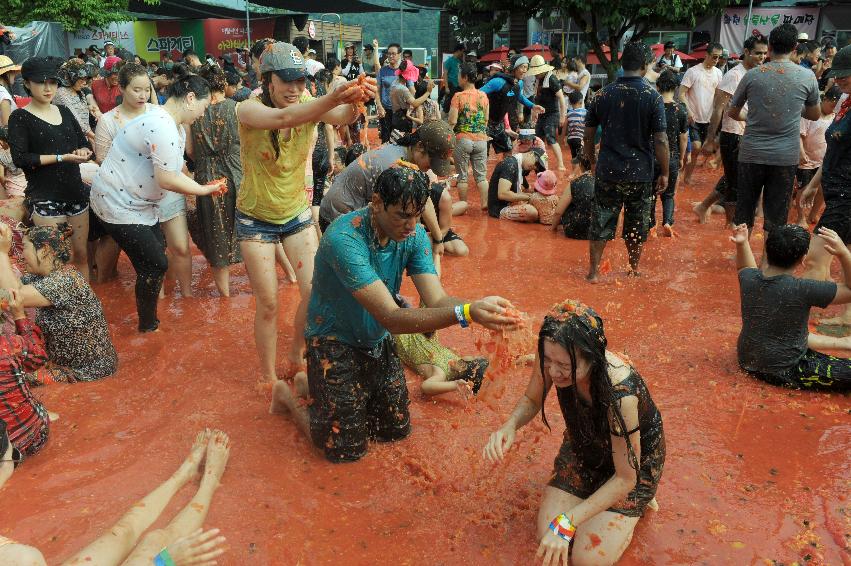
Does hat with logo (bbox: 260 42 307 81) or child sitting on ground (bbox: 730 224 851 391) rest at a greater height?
hat with logo (bbox: 260 42 307 81)

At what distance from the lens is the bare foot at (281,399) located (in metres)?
3.99

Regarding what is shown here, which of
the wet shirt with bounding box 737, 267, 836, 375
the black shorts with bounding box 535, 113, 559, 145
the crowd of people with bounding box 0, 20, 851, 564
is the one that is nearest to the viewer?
the crowd of people with bounding box 0, 20, 851, 564

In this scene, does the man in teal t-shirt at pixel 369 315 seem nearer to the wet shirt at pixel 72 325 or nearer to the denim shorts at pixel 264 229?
the denim shorts at pixel 264 229

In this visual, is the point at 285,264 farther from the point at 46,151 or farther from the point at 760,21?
the point at 760,21

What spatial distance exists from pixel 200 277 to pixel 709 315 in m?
4.74

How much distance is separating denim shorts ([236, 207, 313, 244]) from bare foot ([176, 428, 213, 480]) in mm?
1209

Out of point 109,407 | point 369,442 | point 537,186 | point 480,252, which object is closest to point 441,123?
point 369,442

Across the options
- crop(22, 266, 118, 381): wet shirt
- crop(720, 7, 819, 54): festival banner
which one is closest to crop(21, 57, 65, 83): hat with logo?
crop(22, 266, 118, 381): wet shirt

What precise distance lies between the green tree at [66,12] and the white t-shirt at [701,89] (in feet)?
61.8

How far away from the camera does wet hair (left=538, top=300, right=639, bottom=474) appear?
2.60m

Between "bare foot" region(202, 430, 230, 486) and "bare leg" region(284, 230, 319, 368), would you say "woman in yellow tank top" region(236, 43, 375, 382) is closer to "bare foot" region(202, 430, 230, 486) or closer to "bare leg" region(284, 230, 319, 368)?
"bare leg" region(284, 230, 319, 368)

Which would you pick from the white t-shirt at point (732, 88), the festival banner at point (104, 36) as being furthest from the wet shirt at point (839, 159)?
the festival banner at point (104, 36)

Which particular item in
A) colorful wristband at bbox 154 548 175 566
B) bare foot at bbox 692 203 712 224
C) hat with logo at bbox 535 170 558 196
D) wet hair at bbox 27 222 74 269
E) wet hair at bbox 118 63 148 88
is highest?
wet hair at bbox 118 63 148 88

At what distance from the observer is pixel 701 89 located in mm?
9930
